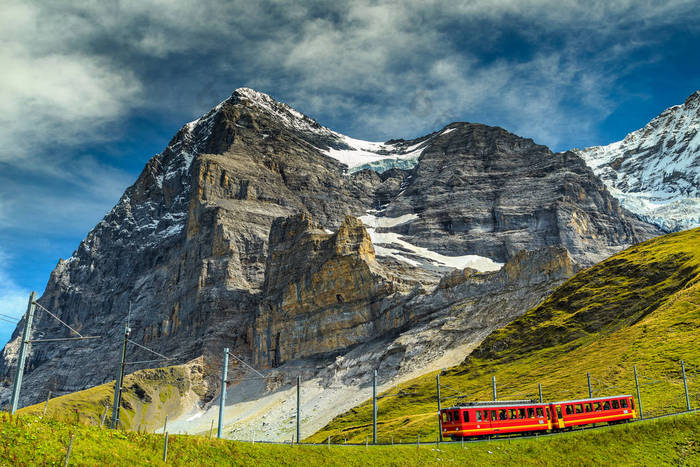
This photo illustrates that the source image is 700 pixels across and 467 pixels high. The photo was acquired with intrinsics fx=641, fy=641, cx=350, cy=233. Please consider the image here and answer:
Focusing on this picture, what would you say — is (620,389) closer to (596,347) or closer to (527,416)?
(527,416)

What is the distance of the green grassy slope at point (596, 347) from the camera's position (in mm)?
79062

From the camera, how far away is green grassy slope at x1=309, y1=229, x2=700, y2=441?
79062mm

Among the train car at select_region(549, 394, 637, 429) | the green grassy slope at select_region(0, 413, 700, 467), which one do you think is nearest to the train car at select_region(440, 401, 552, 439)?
the train car at select_region(549, 394, 637, 429)

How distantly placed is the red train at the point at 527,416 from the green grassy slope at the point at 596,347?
6339 millimetres

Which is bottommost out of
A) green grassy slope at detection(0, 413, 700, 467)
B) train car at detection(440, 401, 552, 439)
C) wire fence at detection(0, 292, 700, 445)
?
green grassy slope at detection(0, 413, 700, 467)

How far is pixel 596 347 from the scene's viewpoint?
339ft

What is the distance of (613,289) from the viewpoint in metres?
129

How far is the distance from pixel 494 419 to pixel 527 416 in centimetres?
343

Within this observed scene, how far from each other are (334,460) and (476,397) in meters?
Result: 67.3

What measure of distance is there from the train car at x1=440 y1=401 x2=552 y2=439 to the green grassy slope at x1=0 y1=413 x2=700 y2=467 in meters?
3.45

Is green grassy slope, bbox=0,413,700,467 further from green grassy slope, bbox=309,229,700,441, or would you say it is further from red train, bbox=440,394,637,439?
green grassy slope, bbox=309,229,700,441

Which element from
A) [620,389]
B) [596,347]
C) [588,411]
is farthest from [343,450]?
[596,347]

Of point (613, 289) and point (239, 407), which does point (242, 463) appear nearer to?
point (613, 289)

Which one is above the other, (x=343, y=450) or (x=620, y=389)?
(x=620, y=389)
